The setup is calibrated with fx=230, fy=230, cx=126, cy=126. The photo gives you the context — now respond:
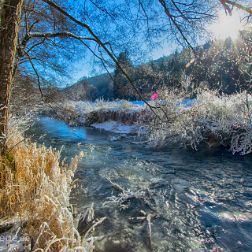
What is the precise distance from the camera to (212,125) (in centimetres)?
856

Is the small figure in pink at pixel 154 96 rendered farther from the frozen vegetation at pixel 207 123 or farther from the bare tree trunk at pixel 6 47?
the bare tree trunk at pixel 6 47

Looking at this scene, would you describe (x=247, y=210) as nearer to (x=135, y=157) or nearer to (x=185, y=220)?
(x=185, y=220)

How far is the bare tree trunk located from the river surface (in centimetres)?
146

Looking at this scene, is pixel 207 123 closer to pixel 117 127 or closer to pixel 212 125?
pixel 212 125

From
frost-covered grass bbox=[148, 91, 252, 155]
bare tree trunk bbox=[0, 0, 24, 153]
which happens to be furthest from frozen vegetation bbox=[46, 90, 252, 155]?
bare tree trunk bbox=[0, 0, 24, 153]

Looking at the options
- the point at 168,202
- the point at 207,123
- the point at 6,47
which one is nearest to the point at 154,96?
the point at 207,123

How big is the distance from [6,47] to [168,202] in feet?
10.1

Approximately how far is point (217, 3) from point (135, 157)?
501cm

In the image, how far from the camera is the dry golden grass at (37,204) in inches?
71.4

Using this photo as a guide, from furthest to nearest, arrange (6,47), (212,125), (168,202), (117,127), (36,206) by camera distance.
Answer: (117,127) → (212,125) → (168,202) → (6,47) → (36,206)

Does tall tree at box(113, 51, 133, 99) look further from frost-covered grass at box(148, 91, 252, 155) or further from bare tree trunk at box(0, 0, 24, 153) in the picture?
frost-covered grass at box(148, 91, 252, 155)

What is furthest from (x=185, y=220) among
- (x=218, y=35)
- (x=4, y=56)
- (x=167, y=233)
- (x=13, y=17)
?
(x=13, y=17)

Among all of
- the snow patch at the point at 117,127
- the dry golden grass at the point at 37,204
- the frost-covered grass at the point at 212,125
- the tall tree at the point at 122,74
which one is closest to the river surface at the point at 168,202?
the dry golden grass at the point at 37,204

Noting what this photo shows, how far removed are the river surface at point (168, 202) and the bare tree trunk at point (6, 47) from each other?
57.6 inches
